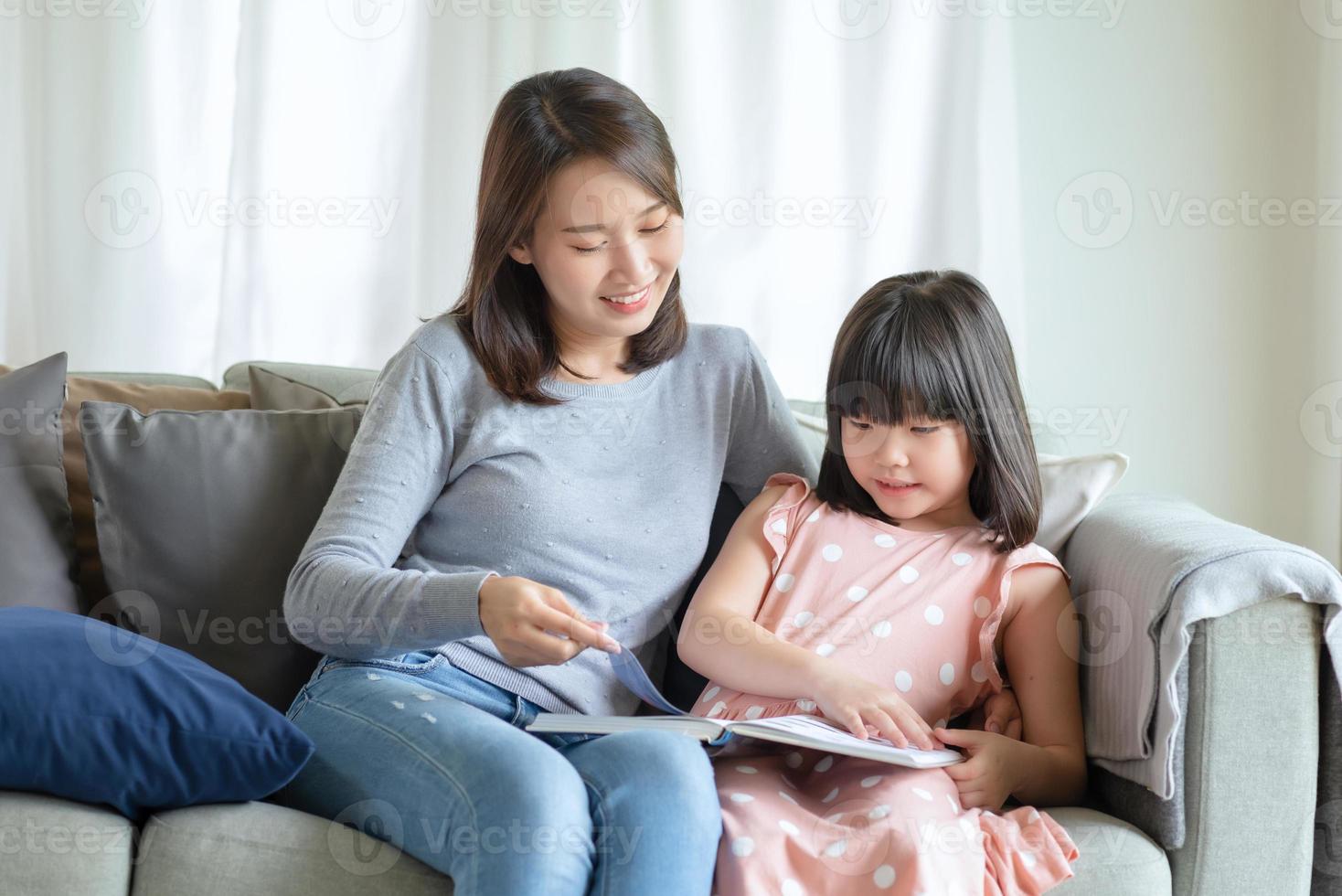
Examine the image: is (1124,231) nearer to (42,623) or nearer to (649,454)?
(649,454)

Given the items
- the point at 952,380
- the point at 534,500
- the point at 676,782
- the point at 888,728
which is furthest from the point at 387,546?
the point at 952,380

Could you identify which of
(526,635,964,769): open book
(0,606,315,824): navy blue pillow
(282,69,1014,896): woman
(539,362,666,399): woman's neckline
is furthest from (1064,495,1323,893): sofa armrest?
(0,606,315,824): navy blue pillow

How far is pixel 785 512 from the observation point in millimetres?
1431

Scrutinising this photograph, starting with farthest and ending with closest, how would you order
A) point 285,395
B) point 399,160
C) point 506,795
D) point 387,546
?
point 399,160 → point 285,395 → point 387,546 → point 506,795

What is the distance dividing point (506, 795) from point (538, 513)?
403 mm

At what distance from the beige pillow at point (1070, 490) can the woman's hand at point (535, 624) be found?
0.64 m

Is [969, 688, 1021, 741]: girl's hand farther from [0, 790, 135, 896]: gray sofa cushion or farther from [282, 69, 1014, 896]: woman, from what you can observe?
[0, 790, 135, 896]: gray sofa cushion

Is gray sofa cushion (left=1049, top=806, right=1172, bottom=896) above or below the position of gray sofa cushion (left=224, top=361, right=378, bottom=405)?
below

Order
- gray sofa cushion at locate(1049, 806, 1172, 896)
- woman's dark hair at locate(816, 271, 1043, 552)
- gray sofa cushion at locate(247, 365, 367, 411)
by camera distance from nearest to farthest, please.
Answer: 1. gray sofa cushion at locate(1049, 806, 1172, 896)
2. woman's dark hair at locate(816, 271, 1043, 552)
3. gray sofa cushion at locate(247, 365, 367, 411)

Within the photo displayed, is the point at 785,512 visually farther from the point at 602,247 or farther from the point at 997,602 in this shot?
the point at 602,247

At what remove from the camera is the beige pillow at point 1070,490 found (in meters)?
1.47

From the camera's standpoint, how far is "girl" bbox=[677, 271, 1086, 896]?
1.16 m

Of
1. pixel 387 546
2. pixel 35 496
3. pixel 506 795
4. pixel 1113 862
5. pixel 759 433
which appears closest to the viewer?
pixel 506 795

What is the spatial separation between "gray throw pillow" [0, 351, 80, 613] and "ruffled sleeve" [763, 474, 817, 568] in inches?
31.9
